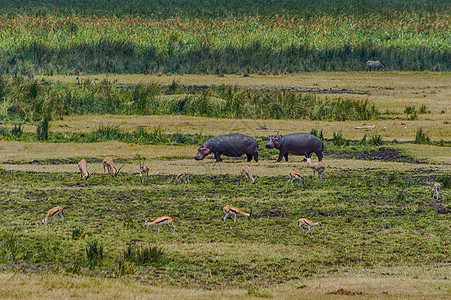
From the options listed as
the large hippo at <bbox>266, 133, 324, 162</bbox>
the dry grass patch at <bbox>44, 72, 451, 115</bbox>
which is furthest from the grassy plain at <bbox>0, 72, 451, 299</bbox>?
the dry grass patch at <bbox>44, 72, 451, 115</bbox>

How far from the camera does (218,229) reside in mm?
12227

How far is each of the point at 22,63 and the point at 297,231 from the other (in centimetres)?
3100

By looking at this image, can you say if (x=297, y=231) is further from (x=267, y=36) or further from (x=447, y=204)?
(x=267, y=36)

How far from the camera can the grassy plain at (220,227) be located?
30.3 ft

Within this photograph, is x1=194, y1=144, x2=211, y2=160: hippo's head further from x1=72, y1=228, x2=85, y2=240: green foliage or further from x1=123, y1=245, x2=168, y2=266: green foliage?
Result: x1=123, y1=245, x2=168, y2=266: green foliage

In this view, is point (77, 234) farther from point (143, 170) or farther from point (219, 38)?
point (219, 38)

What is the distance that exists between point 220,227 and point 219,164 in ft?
23.7

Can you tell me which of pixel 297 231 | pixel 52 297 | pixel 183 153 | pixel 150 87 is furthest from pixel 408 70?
pixel 52 297

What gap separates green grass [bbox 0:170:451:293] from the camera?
33.2 ft

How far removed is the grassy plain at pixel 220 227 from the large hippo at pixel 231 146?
18.7 inches

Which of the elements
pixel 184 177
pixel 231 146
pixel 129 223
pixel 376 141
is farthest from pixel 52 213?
pixel 376 141

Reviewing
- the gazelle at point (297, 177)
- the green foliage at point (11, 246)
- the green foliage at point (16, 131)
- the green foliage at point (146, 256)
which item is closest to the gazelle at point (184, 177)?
the gazelle at point (297, 177)

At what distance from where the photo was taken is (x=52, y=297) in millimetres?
8211

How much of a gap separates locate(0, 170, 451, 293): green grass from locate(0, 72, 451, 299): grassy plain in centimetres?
3
